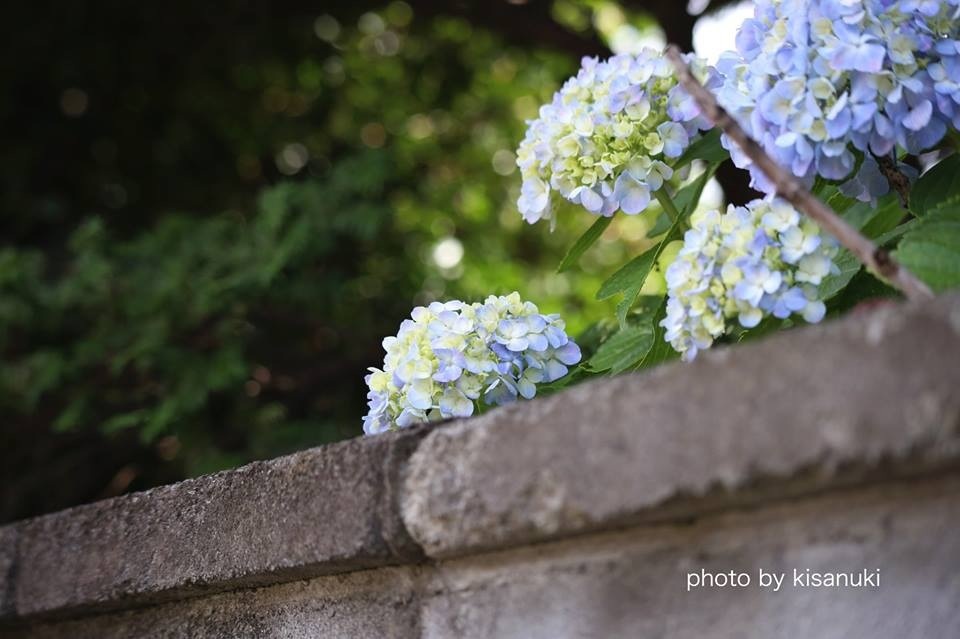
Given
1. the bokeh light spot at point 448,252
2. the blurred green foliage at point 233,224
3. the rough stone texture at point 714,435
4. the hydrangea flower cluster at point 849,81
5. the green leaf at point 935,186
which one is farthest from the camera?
the bokeh light spot at point 448,252

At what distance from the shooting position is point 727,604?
79 centimetres

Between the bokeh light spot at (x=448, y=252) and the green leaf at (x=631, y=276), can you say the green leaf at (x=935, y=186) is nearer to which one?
the green leaf at (x=631, y=276)

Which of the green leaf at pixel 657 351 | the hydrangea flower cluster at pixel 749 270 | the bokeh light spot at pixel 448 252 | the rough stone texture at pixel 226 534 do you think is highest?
the hydrangea flower cluster at pixel 749 270

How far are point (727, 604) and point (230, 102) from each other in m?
3.54

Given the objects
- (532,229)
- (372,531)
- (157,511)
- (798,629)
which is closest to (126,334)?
(157,511)

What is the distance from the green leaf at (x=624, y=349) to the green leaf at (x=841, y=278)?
0.74ft

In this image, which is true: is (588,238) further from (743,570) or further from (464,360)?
(743,570)

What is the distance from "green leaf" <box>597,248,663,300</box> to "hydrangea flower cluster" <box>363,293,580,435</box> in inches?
3.5

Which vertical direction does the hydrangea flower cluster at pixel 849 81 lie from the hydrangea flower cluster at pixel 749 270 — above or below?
above

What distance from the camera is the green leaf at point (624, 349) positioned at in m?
1.19

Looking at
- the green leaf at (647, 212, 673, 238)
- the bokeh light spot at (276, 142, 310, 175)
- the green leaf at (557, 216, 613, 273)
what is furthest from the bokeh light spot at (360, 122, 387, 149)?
the green leaf at (557, 216, 613, 273)

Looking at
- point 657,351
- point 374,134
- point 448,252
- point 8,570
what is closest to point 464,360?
point 657,351

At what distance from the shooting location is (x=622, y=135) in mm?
1146

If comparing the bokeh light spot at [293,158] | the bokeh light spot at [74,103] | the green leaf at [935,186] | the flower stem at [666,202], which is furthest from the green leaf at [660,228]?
the bokeh light spot at [74,103]
